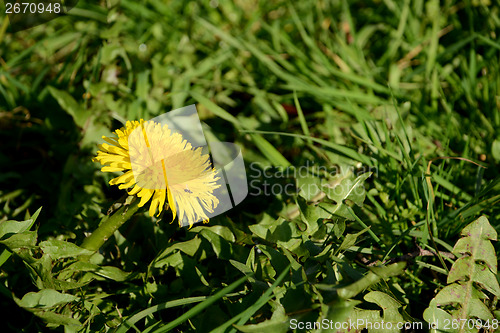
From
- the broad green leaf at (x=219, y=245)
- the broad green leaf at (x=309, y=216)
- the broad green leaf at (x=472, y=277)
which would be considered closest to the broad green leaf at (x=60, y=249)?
the broad green leaf at (x=219, y=245)

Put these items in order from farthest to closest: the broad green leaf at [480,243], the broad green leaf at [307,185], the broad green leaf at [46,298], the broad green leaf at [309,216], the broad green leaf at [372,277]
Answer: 1. the broad green leaf at [307,185]
2. the broad green leaf at [309,216]
3. the broad green leaf at [480,243]
4. the broad green leaf at [46,298]
5. the broad green leaf at [372,277]

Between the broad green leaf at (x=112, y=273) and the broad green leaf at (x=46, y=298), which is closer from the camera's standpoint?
the broad green leaf at (x=46, y=298)

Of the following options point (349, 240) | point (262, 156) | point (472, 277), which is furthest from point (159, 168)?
point (472, 277)

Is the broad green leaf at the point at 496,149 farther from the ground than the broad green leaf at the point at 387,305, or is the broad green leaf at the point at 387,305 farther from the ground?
the broad green leaf at the point at 496,149

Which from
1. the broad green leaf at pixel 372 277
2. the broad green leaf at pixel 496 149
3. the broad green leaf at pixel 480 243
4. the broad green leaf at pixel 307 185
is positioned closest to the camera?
the broad green leaf at pixel 372 277

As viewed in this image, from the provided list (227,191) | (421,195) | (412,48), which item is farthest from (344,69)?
(227,191)

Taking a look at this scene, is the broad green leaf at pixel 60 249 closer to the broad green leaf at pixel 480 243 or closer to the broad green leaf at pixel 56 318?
the broad green leaf at pixel 56 318

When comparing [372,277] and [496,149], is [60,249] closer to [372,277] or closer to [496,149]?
[372,277]
